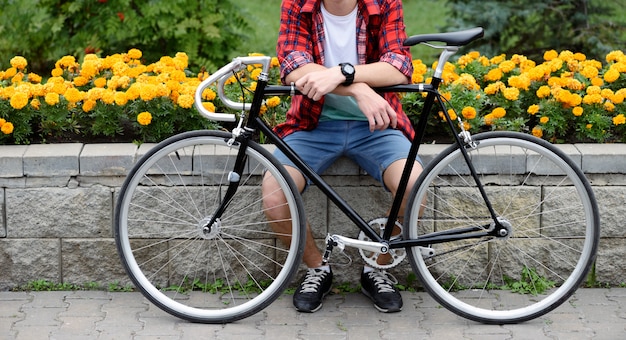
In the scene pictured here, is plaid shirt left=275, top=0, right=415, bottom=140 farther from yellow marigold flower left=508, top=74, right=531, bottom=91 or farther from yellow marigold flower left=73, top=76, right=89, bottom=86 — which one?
yellow marigold flower left=73, top=76, right=89, bottom=86

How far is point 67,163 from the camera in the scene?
4.43m

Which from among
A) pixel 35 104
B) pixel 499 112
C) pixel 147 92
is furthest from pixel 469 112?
pixel 35 104

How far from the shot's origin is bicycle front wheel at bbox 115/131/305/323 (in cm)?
434

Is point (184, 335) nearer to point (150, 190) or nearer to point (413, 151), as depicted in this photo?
point (150, 190)

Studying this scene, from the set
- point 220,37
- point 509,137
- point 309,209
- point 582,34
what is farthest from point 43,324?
point 582,34

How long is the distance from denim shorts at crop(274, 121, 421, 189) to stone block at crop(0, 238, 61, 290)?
1141mm

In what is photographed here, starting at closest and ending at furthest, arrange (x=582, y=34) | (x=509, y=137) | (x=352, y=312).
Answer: (x=509, y=137), (x=352, y=312), (x=582, y=34)

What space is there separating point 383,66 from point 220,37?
9.44ft

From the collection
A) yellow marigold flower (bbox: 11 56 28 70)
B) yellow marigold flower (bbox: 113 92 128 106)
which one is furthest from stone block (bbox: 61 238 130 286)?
yellow marigold flower (bbox: 11 56 28 70)

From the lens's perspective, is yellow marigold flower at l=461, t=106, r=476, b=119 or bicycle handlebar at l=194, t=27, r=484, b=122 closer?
bicycle handlebar at l=194, t=27, r=484, b=122

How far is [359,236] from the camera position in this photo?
434 cm

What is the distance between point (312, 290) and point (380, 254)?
0.33 metres

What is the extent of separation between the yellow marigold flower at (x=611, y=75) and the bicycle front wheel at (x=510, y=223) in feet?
2.10

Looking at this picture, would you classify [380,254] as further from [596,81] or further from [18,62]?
[18,62]
